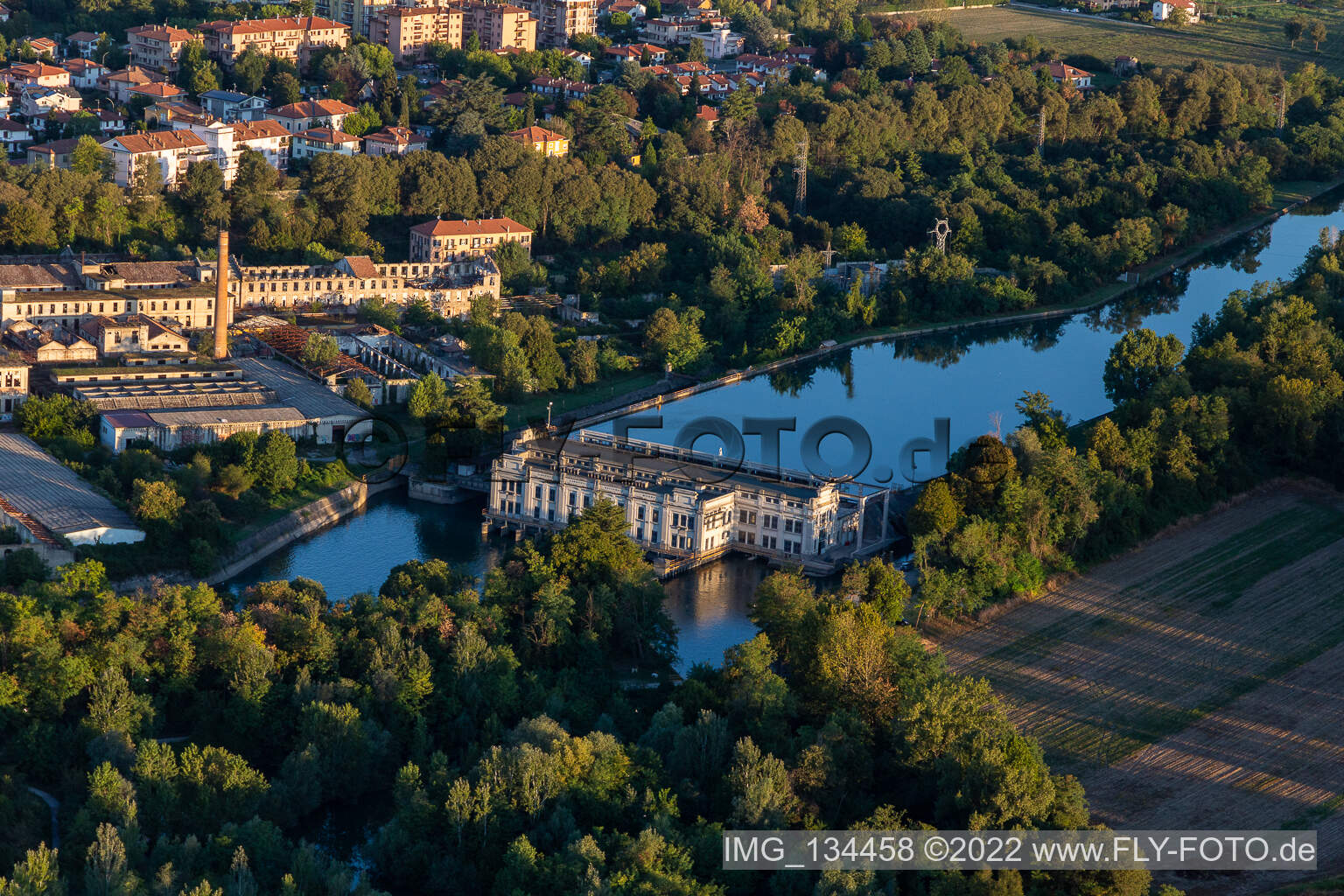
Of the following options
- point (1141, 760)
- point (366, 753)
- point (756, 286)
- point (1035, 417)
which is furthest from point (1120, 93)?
point (366, 753)

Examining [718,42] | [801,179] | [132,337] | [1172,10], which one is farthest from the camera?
[1172,10]

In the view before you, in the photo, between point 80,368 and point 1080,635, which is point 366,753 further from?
point 80,368

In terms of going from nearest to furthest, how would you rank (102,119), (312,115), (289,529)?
(289,529), (102,119), (312,115)

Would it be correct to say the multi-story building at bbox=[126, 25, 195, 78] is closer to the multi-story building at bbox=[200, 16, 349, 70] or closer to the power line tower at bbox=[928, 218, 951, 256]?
the multi-story building at bbox=[200, 16, 349, 70]

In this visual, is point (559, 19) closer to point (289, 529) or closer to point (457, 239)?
point (457, 239)

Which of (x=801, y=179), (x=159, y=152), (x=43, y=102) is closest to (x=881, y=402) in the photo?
(x=801, y=179)

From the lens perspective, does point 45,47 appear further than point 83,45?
No

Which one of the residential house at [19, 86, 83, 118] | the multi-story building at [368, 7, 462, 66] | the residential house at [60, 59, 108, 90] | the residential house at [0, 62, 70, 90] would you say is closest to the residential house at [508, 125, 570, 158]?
the multi-story building at [368, 7, 462, 66]
